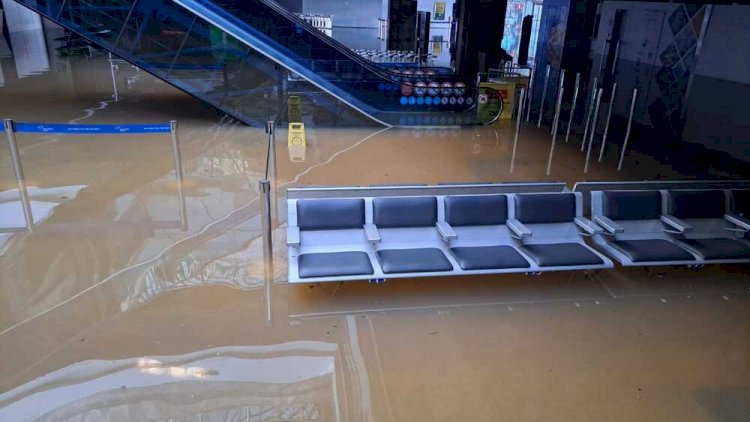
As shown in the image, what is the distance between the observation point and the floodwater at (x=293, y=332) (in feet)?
11.2

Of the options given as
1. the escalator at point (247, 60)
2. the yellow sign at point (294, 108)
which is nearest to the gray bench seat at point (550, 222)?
the escalator at point (247, 60)

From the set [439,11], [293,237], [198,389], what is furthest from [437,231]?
[439,11]

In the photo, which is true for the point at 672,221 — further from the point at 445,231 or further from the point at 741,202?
the point at 445,231

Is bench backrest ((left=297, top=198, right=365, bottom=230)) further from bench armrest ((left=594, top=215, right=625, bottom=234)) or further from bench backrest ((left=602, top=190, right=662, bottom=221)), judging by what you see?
bench backrest ((left=602, top=190, right=662, bottom=221))

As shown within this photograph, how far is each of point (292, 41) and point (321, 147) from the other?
3.31 metres

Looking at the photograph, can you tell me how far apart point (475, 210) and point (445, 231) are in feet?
1.50

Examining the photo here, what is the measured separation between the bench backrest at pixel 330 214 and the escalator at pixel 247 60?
20.3ft

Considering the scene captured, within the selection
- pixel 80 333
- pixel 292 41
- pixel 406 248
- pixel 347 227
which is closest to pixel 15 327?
pixel 80 333

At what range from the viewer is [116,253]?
17.2 ft

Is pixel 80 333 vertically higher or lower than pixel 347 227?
lower

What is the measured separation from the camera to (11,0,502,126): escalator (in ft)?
33.0

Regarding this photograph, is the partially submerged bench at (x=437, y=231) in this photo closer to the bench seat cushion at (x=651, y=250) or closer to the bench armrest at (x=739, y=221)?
the bench seat cushion at (x=651, y=250)

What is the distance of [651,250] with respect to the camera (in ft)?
16.1

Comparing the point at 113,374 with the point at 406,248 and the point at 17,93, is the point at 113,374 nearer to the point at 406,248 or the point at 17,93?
the point at 406,248
